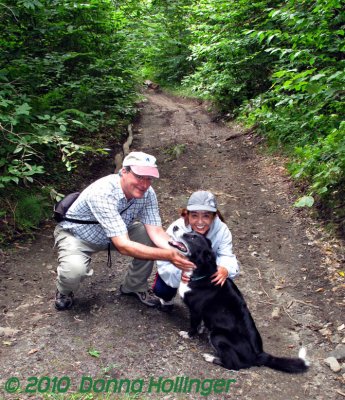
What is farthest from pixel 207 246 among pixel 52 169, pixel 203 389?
pixel 52 169

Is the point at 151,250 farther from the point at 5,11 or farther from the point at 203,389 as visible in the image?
the point at 5,11

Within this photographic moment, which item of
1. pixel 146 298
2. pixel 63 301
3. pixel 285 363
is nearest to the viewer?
pixel 285 363

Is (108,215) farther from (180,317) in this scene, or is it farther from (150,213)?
(180,317)

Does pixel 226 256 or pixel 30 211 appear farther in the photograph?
pixel 30 211

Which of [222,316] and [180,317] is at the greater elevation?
[222,316]

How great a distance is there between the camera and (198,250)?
3275 millimetres

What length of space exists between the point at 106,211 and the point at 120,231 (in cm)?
22

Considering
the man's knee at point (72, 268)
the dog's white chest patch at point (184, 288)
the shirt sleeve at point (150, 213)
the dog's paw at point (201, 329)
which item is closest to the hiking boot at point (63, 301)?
the man's knee at point (72, 268)

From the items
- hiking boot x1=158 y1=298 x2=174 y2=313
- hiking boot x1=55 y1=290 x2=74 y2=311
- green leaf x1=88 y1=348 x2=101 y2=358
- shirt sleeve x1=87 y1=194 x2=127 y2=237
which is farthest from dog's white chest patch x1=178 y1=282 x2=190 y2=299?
hiking boot x1=55 y1=290 x2=74 y2=311

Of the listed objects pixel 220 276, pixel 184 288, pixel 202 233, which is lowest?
pixel 184 288

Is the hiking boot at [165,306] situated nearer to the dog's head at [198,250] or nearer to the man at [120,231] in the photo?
the man at [120,231]

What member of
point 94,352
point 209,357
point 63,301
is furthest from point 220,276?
point 63,301

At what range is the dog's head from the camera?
3279 millimetres

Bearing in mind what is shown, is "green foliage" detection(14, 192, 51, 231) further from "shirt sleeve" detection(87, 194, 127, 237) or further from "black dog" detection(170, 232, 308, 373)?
"black dog" detection(170, 232, 308, 373)
